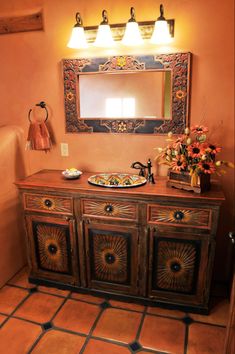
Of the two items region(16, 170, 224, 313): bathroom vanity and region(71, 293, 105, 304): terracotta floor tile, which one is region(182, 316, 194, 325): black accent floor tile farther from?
region(71, 293, 105, 304): terracotta floor tile

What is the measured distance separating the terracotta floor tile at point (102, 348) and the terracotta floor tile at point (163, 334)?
0.15 metres

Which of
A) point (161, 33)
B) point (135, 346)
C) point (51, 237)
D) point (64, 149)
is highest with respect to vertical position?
point (161, 33)

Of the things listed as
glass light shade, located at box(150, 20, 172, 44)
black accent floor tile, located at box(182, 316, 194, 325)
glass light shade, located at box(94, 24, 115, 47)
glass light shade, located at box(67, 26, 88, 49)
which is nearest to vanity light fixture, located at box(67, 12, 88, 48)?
glass light shade, located at box(67, 26, 88, 49)

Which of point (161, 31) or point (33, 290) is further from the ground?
point (161, 31)

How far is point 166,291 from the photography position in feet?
7.01

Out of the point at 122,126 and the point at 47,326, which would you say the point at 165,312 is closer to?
the point at 47,326

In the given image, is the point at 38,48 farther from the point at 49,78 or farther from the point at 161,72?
the point at 161,72

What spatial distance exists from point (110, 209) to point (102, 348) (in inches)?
36.5

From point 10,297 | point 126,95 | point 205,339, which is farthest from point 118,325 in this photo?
point 126,95

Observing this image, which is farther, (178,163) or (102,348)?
(178,163)

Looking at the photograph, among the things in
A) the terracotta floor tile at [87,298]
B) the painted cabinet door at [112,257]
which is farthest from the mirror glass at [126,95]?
the terracotta floor tile at [87,298]

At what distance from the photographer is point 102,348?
1.84 meters

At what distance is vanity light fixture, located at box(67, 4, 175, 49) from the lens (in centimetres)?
203

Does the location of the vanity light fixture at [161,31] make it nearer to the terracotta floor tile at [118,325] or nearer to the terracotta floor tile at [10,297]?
the terracotta floor tile at [118,325]
